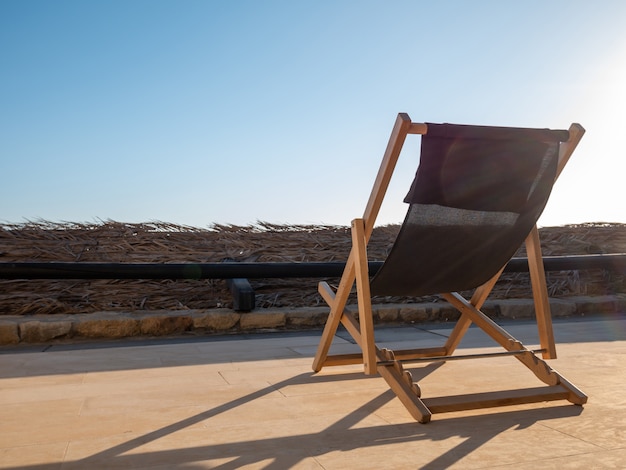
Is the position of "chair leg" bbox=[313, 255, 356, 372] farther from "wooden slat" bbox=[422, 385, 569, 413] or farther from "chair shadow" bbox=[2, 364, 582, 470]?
"wooden slat" bbox=[422, 385, 569, 413]

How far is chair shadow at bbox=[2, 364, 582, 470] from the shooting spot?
5.04 ft

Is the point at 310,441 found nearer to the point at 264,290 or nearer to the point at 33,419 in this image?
the point at 33,419

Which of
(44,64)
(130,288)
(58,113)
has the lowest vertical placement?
(130,288)

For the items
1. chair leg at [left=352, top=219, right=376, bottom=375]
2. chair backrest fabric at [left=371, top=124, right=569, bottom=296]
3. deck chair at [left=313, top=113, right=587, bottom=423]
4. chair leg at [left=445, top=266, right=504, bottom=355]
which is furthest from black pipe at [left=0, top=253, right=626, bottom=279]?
chair leg at [left=352, top=219, right=376, bottom=375]

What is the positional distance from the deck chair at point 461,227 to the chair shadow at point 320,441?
6 centimetres

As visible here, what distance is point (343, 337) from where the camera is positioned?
13.3ft

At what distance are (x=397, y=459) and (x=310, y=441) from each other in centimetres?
29

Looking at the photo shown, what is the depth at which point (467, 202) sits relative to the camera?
2.11 metres

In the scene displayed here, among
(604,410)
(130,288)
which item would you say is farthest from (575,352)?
(130,288)

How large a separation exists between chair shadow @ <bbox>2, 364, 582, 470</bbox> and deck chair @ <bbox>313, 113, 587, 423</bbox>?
0.21ft

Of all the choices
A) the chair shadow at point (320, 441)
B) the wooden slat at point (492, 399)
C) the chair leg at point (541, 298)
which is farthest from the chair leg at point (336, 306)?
the chair leg at point (541, 298)

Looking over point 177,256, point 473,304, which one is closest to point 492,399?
point 473,304

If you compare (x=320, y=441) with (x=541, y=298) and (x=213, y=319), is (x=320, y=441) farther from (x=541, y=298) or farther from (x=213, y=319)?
(x=213, y=319)

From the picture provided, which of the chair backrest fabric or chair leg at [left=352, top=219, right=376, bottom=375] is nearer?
the chair backrest fabric
